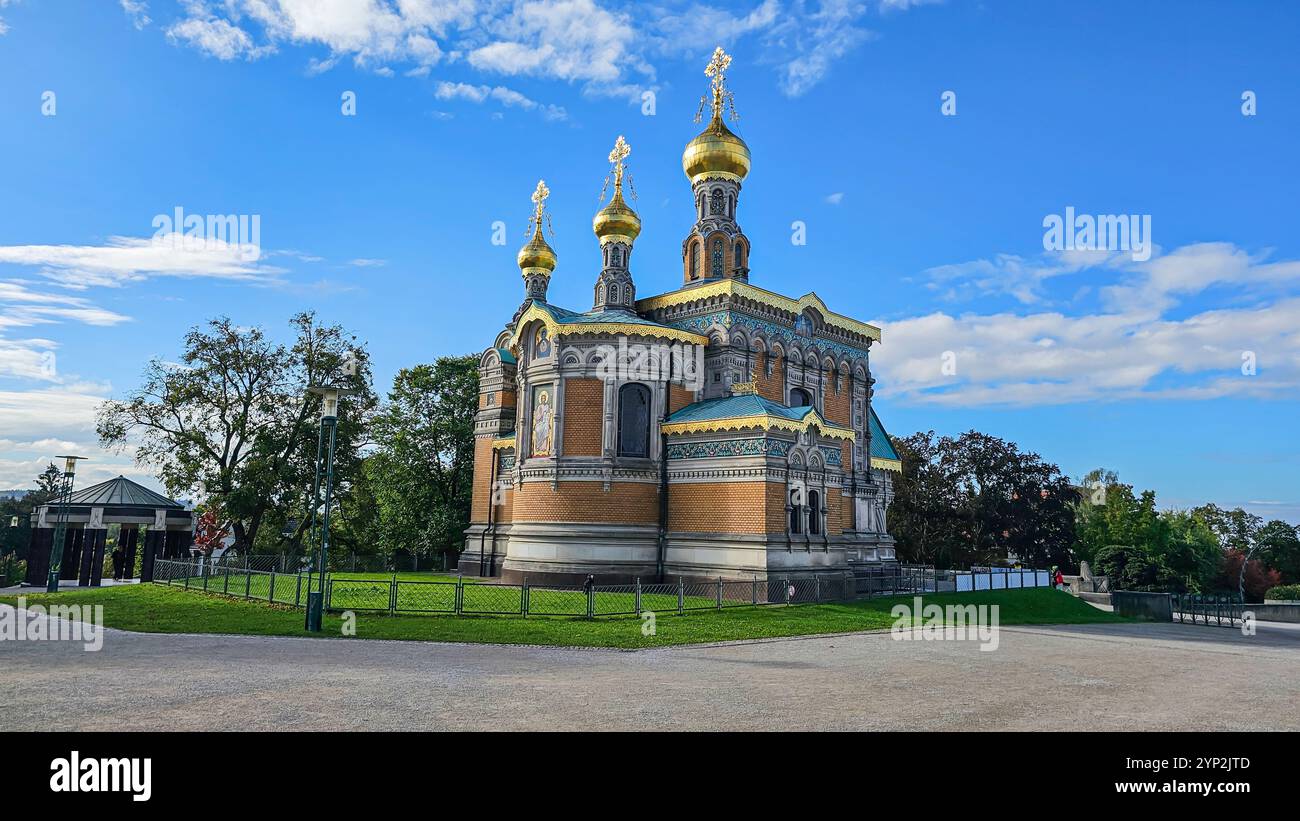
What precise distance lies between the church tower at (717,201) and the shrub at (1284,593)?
42353mm

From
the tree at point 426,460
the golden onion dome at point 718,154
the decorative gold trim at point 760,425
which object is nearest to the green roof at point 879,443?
the decorative gold trim at point 760,425

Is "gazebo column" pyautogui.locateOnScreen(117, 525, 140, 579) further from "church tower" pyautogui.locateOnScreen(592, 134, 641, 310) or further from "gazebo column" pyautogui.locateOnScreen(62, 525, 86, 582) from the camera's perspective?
"church tower" pyautogui.locateOnScreen(592, 134, 641, 310)

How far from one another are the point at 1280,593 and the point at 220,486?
2398 inches

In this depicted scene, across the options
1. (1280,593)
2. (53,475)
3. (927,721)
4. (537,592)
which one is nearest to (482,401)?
(537,592)

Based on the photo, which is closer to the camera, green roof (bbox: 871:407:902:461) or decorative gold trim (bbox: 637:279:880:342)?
Result: decorative gold trim (bbox: 637:279:880:342)

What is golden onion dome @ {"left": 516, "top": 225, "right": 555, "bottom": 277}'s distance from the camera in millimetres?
41156

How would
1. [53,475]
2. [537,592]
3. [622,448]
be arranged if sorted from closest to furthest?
[537,592]
[622,448]
[53,475]

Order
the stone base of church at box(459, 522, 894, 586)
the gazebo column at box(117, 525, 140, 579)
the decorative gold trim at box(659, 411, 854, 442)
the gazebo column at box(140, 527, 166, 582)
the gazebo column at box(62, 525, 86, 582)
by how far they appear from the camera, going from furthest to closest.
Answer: the gazebo column at box(117, 525, 140, 579) → the gazebo column at box(62, 525, 86, 582) → the gazebo column at box(140, 527, 166, 582) → the decorative gold trim at box(659, 411, 854, 442) → the stone base of church at box(459, 522, 894, 586)

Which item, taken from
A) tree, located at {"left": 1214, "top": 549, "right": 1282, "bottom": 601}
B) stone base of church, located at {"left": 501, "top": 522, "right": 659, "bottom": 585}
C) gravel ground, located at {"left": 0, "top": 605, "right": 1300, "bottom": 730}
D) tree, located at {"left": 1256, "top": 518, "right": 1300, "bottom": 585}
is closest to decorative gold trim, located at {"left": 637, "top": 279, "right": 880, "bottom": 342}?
stone base of church, located at {"left": 501, "top": 522, "right": 659, "bottom": 585}

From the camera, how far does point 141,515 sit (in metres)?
30.0

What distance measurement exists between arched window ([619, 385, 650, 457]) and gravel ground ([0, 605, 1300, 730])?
13013mm

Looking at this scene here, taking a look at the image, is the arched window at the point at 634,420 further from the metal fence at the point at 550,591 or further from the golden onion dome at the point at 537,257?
the golden onion dome at the point at 537,257
